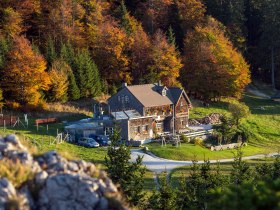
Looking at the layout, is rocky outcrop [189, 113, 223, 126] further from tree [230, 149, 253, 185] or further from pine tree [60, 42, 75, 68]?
tree [230, 149, 253, 185]

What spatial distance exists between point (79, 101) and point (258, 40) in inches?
1509

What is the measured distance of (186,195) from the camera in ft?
84.9

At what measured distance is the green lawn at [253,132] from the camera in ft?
148

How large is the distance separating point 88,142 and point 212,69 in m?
25.9

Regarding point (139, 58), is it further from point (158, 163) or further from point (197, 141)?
point (158, 163)

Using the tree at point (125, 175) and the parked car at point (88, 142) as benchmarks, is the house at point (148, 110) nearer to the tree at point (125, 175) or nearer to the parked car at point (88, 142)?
the parked car at point (88, 142)

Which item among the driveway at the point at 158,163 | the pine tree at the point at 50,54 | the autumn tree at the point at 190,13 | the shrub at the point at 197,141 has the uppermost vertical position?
the autumn tree at the point at 190,13

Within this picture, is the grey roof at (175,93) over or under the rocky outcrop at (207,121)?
over

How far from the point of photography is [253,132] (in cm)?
5519

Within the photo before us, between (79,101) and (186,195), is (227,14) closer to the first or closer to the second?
(79,101)

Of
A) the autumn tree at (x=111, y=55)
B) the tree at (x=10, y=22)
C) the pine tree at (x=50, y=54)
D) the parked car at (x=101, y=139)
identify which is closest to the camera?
the parked car at (x=101, y=139)

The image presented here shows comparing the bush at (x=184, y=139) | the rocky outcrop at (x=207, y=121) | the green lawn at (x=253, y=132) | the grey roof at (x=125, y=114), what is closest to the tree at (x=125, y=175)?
the green lawn at (x=253, y=132)

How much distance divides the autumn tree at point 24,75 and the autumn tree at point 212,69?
22068 mm

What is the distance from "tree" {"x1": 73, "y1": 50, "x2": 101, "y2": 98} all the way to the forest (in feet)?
0.38
